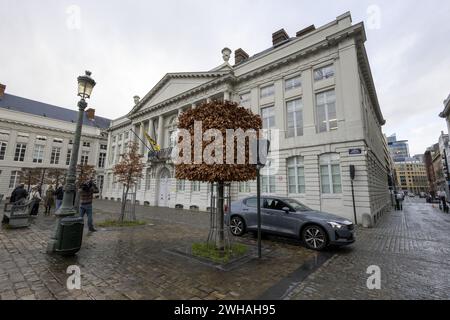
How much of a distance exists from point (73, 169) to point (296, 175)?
40.6 ft

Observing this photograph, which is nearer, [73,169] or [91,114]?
[73,169]

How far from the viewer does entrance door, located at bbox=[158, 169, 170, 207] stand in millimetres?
22391

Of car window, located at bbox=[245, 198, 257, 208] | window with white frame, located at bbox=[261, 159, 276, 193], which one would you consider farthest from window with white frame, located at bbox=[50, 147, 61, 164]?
car window, located at bbox=[245, 198, 257, 208]

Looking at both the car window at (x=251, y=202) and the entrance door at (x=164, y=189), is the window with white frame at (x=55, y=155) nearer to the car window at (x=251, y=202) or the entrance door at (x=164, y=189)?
the entrance door at (x=164, y=189)

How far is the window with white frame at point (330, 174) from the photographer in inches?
499

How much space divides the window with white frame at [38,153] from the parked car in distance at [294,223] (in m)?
39.0

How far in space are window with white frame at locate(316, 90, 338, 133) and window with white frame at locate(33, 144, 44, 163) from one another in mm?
40518

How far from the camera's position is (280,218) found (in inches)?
280

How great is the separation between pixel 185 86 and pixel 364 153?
17604 millimetres

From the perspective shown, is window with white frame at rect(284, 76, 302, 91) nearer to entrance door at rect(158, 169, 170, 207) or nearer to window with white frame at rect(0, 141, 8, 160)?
entrance door at rect(158, 169, 170, 207)

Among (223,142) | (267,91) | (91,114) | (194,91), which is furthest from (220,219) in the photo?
(91,114)

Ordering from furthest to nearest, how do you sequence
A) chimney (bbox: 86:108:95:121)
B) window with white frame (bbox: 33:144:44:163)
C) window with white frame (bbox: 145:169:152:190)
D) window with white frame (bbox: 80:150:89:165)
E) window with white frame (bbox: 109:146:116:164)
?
chimney (bbox: 86:108:95:121), window with white frame (bbox: 80:150:89:165), window with white frame (bbox: 33:144:44:163), window with white frame (bbox: 109:146:116:164), window with white frame (bbox: 145:169:152:190)

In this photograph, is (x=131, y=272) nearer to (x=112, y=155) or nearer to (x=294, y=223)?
(x=294, y=223)
